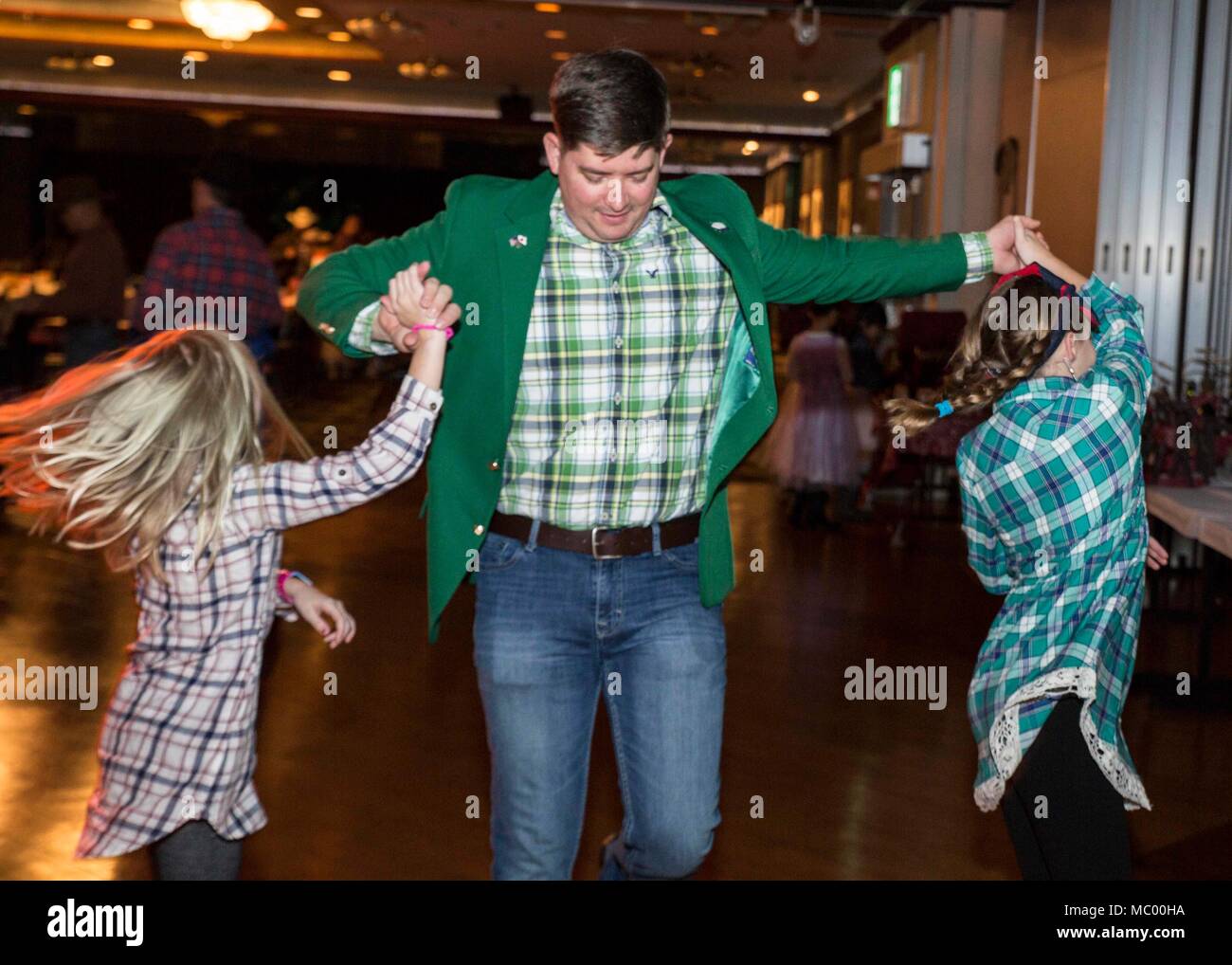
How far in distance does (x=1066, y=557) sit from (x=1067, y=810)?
0.42 metres

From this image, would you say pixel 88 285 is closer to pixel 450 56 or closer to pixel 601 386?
pixel 601 386

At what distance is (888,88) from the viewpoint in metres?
11.3

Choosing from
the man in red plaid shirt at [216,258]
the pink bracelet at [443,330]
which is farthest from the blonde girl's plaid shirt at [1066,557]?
the man in red plaid shirt at [216,258]

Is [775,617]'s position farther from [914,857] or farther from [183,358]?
[183,358]

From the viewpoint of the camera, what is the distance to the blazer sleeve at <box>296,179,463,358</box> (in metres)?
2.20

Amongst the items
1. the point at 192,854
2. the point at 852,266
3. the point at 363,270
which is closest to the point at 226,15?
the point at 363,270

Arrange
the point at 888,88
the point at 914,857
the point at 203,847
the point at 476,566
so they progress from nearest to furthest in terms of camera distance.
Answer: the point at 203,847 → the point at 476,566 → the point at 914,857 → the point at 888,88

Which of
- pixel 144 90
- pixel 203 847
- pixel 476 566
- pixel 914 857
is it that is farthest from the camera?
pixel 144 90

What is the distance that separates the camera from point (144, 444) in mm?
2145

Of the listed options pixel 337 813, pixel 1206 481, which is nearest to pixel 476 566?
pixel 337 813

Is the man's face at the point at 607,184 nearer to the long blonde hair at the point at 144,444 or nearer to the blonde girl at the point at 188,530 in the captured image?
the blonde girl at the point at 188,530

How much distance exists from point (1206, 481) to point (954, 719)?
47.2 inches

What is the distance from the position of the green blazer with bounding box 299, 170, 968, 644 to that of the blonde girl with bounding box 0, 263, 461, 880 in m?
0.13

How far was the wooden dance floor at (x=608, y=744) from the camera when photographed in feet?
11.0
